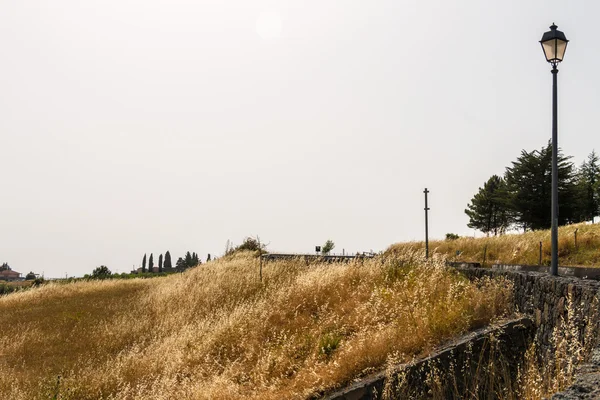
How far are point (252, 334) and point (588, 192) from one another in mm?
51876

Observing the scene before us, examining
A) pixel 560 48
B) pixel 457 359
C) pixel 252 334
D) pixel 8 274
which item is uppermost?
pixel 560 48

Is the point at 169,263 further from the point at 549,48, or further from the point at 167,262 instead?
the point at 549,48

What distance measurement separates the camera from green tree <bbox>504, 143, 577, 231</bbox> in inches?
1567

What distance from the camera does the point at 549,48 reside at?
9.38 metres

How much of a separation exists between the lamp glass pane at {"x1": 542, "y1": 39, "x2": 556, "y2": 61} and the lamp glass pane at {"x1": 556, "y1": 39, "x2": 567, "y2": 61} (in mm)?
91

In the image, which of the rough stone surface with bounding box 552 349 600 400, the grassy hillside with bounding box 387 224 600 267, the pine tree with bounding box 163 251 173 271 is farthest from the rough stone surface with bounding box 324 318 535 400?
the pine tree with bounding box 163 251 173 271

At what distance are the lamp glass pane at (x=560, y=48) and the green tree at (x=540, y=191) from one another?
34.8 metres

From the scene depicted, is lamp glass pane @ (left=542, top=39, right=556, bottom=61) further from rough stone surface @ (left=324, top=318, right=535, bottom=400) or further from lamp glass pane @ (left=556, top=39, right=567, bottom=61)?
rough stone surface @ (left=324, top=318, right=535, bottom=400)

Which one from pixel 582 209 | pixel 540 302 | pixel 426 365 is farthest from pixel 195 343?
pixel 582 209

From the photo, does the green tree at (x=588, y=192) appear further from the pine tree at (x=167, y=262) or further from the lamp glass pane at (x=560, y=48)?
the pine tree at (x=167, y=262)

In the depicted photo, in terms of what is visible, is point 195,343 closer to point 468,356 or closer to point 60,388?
point 60,388

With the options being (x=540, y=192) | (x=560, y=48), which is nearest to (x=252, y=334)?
(x=560, y=48)

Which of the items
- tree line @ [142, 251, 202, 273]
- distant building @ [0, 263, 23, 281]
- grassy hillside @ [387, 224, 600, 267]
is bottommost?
distant building @ [0, 263, 23, 281]

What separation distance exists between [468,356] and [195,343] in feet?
25.0
